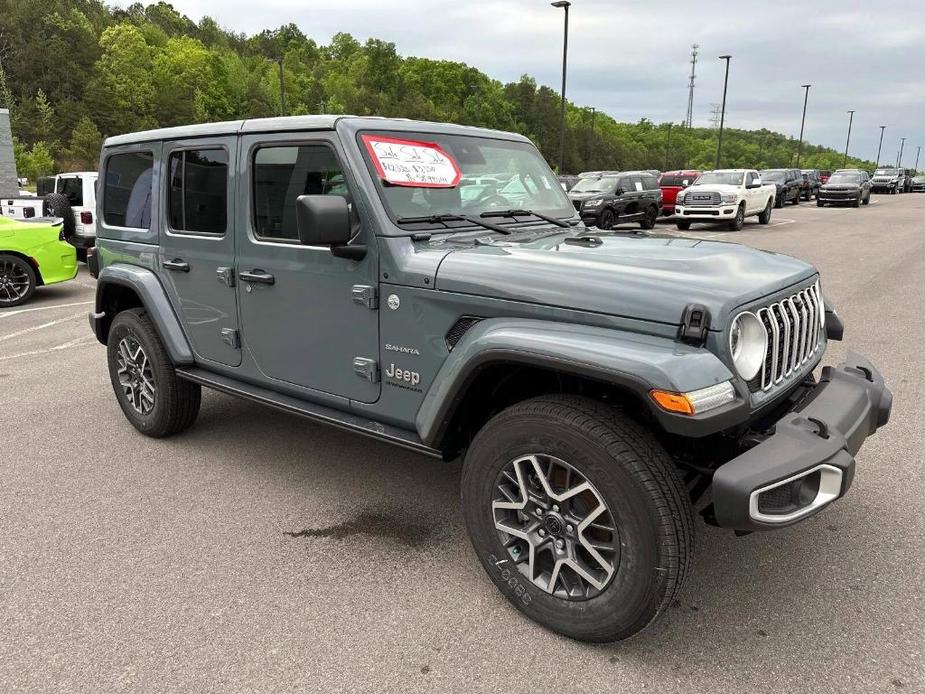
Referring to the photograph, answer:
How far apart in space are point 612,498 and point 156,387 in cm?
318

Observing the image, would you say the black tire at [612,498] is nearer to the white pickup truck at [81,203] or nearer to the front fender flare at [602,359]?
the front fender flare at [602,359]

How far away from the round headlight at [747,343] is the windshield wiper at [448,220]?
4.31 feet

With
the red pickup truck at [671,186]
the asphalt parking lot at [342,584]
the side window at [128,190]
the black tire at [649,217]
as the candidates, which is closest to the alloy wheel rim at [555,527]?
the asphalt parking lot at [342,584]

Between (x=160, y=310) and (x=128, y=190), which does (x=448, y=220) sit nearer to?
(x=160, y=310)

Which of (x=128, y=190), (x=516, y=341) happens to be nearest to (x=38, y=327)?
(x=128, y=190)

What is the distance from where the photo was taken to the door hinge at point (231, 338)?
3.79 metres

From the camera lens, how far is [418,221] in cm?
313

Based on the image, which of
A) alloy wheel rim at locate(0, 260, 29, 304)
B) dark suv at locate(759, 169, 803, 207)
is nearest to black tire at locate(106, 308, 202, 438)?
alloy wheel rim at locate(0, 260, 29, 304)

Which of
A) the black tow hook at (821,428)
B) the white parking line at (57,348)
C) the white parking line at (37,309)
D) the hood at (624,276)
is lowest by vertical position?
the white parking line at (37,309)

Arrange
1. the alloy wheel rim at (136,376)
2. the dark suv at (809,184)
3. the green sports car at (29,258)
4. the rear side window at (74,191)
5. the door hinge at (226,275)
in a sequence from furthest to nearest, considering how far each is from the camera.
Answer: the dark suv at (809,184)
the rear side window at (74,191)
the green sports car at (29,258)
the alloy wheel rim at (136,376)
the door hinge at (226,275)

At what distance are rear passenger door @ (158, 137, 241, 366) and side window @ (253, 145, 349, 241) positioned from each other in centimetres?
22

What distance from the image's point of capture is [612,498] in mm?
2354

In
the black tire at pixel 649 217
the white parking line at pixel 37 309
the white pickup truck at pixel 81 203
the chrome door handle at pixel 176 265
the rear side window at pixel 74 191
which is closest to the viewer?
the chrome door handle at pixel 176 265

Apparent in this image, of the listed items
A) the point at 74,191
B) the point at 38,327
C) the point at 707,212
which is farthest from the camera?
the point at 707,212
